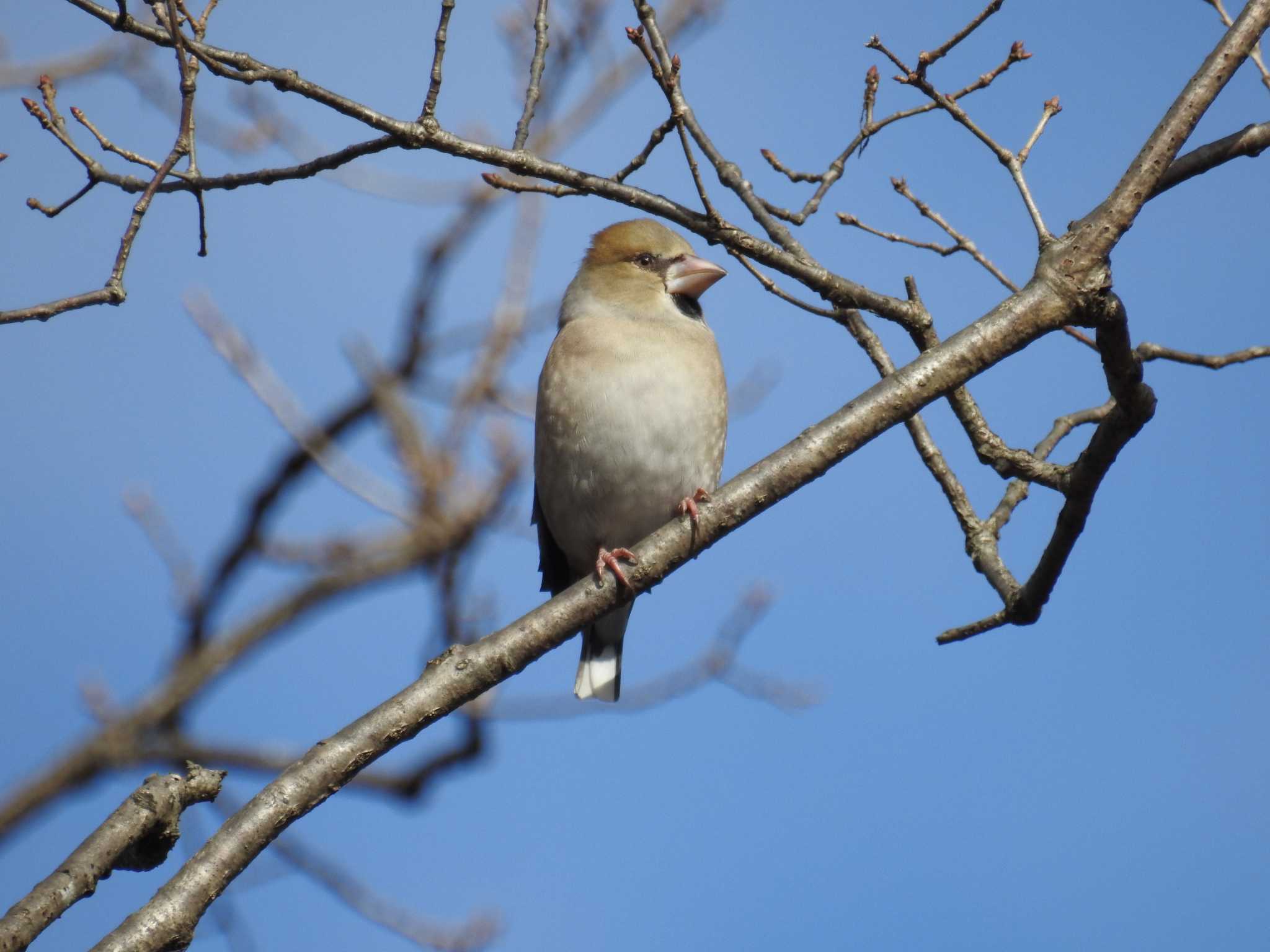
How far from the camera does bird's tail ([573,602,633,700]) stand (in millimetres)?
5297

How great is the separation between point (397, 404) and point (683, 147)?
4.16 m

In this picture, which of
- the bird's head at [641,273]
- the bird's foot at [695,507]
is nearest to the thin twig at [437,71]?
the bird's foot at [695,507]

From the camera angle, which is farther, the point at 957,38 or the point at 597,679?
the point at 597,679

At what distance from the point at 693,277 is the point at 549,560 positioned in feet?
4.35

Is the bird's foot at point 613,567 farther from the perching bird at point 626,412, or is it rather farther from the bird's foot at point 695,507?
the perching bird at point 626,412

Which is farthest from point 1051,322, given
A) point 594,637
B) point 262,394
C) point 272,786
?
point 262,394

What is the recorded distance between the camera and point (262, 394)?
277 inches

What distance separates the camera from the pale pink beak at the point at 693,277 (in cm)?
502

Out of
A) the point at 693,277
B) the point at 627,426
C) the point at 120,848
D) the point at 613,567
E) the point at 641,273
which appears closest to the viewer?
the point at 120,848

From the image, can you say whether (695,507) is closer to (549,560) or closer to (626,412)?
(626,412)

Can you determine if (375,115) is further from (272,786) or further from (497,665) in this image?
(272,786)

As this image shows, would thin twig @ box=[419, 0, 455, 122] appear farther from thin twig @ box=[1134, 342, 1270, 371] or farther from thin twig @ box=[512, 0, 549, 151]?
thin twig @ box=[1134, 342, 1270, 371]

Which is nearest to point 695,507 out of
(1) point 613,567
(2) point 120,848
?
(1) point 613,567

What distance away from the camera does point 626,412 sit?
4.52 m
